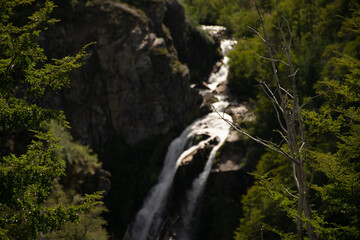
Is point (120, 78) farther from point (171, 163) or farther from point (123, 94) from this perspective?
point (171, 163)

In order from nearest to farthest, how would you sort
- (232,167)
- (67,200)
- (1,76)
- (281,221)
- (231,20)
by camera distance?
(1,76) < (67,200) < (281,221) < (232,167) < (231,20)

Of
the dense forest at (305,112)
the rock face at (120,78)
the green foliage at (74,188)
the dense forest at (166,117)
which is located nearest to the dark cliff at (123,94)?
the rock face at (120,78)

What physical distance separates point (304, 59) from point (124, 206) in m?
20.8

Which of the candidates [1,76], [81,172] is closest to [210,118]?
[81,172]

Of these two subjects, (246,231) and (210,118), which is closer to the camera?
(246,231)

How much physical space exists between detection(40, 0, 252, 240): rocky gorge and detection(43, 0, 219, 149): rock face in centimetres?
9

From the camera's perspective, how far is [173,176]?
2839 centimetres

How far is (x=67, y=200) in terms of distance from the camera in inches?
675

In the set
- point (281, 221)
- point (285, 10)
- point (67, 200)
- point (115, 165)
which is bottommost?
point (115, 165)

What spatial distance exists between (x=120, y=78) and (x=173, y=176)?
1044 centimetres

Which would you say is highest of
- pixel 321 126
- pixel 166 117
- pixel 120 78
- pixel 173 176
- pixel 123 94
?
pixel 321 126

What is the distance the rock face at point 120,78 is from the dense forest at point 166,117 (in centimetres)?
13

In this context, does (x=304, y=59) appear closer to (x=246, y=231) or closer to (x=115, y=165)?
(x=246, y=231)

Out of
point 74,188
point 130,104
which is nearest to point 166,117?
point 130,104
